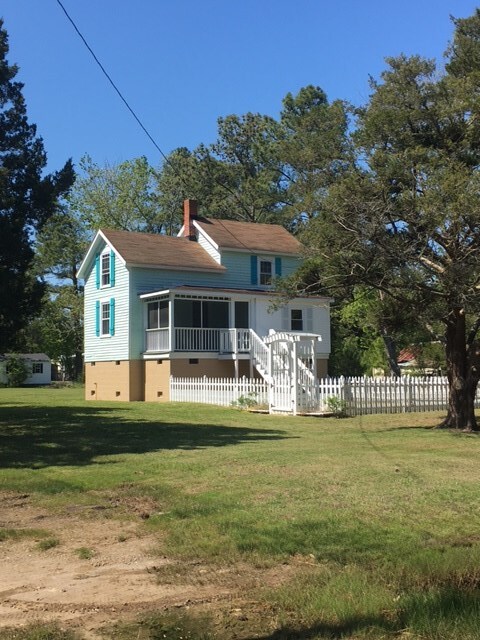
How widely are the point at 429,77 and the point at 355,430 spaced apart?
8652mm

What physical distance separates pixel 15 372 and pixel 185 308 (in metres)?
34.1

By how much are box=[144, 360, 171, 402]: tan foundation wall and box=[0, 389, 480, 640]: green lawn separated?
13.6 m

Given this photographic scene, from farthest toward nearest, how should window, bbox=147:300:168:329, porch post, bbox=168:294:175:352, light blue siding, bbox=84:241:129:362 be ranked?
light blue siding, bbox=84:241:129:362 < window, bbox=147:300:168:329 < porch post, bbox=168:294:175:352

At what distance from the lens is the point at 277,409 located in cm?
2223

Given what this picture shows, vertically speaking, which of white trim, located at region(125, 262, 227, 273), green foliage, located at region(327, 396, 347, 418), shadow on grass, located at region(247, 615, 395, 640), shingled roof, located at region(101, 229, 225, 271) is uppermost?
shingled roof, located at region(101, 229, 225, 271)

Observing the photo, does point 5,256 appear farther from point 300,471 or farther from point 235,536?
point 235,536

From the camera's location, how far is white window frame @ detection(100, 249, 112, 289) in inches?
1351

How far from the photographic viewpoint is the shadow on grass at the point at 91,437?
40.2ft

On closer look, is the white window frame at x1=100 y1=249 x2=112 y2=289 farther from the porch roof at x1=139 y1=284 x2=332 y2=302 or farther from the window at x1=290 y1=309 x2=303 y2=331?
the window at x1=290 y1=309 x2=303 y2=331

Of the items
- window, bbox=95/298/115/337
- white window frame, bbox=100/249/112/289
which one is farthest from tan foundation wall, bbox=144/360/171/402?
white window frame, bbox=100/249/112/289

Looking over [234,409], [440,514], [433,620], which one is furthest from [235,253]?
[433,620]

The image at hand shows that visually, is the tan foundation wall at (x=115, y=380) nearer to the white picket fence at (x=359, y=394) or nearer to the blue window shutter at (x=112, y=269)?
the blue window shutter at (x=112, y=269)

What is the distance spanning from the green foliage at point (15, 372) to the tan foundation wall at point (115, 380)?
89.8ft

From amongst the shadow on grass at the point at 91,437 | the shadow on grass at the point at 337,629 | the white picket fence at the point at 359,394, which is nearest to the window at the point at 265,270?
the white picket fence at the point at 359,394
